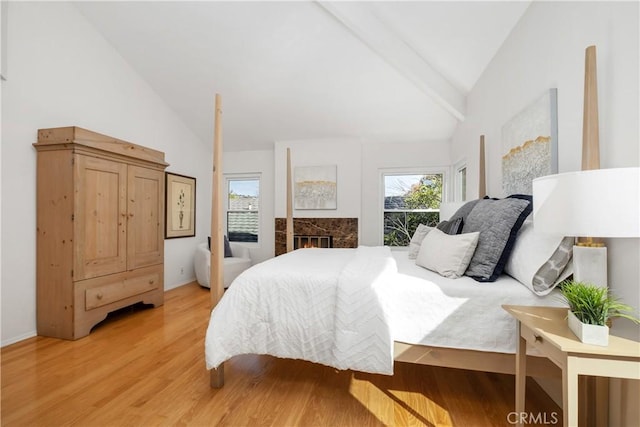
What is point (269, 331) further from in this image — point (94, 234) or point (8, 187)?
point (8, 187)

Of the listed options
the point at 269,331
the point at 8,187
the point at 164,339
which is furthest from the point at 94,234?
the point at 269,331

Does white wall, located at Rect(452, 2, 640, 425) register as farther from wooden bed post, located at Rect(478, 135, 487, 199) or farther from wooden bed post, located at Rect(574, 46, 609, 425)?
wooden bed post, located at Rect(478, 135, 487, 199)

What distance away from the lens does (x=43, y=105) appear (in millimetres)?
2617

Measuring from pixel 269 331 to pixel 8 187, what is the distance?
8.31 ft

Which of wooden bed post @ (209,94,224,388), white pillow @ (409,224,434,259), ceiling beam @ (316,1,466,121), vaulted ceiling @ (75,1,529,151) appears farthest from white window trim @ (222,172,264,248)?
wooden bed post @ (209,94,224,388)

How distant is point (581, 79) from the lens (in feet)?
4.90

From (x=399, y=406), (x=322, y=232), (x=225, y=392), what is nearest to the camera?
(x=399, y=406)

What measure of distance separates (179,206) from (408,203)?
12.0ft

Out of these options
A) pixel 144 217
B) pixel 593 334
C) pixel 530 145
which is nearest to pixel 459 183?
pixel 530 145

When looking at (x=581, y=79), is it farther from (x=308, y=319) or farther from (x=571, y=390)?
(x=308, y=319)

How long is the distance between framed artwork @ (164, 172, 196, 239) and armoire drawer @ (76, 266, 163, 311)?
3.36 ft

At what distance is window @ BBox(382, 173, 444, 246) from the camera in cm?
471

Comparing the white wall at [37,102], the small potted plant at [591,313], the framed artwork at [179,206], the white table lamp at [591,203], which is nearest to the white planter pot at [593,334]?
the small potted plant at [591,313]

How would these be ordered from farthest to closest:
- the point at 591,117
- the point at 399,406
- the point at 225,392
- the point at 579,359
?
the point at 225,392 < the point at 399,406 < the point at 591,117 < the point at 579,359
